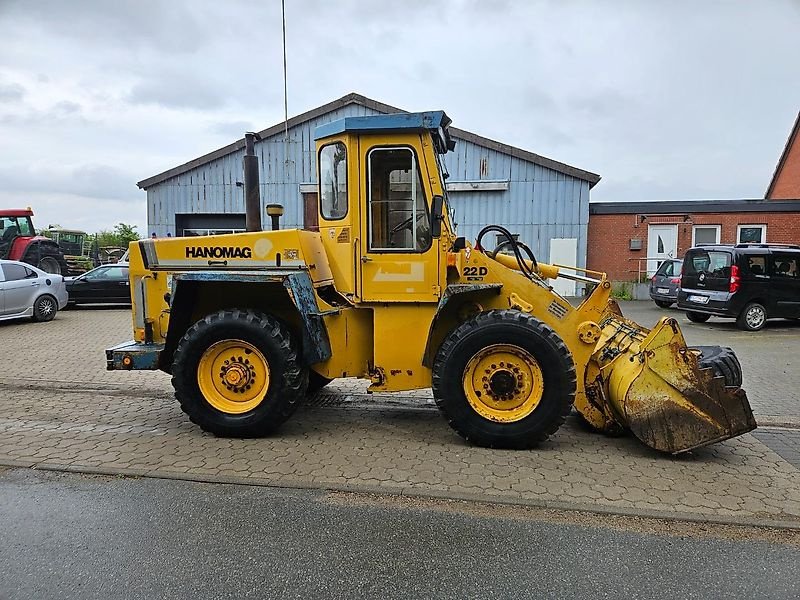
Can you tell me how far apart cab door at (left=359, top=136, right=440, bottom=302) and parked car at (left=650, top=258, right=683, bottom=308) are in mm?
13746

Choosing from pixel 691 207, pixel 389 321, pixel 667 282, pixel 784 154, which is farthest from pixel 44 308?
pixel 784 154

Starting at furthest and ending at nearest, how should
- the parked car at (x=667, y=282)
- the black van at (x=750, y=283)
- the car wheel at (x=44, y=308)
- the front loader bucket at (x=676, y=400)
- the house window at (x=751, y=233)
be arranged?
the house window at (x=751, y=233)
the parked car at (x=667, y=282)
the car wheel at (x=44, y=308)
the black van at (x=750, y=283)
the front loader bucket at (x=676, y=400)

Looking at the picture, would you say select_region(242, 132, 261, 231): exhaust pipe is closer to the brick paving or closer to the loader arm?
the brick paving

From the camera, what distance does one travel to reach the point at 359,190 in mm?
5020

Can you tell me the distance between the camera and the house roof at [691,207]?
20.2 meters

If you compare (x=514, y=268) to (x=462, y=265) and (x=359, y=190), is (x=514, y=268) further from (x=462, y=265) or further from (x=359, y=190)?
(x=359, y=190)

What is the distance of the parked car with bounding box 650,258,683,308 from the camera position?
16516 millimetres

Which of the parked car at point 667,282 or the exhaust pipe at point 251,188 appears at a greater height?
the exhaust pipe at point 251,188

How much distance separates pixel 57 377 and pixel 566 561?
7237 mm

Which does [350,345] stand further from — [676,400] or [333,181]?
[676,400]

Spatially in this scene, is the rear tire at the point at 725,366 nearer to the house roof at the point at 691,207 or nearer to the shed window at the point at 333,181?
the shed window at the point at 333,181

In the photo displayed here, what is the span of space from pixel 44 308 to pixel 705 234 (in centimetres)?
2070

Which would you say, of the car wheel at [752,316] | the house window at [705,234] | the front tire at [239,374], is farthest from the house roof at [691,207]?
the front tire at [239,374]

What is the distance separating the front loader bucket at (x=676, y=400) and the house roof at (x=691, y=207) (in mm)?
17081
